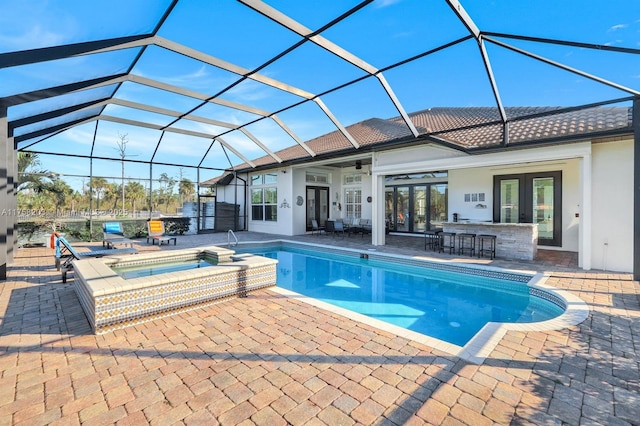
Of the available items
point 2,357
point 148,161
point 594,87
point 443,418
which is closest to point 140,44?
point 2,357

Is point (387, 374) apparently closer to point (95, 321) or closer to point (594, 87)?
point (95, 321)

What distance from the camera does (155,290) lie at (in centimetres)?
400

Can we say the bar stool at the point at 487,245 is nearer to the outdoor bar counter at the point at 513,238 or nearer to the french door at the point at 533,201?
the outdoor bar counter at the point at 513,238

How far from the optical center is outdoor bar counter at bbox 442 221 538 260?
7.72 meters

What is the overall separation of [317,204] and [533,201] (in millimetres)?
8738

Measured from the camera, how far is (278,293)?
199 inches

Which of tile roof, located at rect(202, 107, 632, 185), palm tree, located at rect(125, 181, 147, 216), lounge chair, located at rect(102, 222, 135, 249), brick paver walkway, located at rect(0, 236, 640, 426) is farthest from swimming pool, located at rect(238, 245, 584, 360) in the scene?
palm tree, located at rect(125, 181, 147, 216)

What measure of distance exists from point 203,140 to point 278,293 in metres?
9.64

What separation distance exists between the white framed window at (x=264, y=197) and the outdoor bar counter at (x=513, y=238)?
885 centimetres

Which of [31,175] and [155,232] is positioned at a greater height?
[31,175]

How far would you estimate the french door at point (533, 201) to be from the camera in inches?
353

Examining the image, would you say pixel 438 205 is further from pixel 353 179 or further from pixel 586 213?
pixel 586 213

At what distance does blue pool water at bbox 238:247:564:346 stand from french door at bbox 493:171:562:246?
418 centimetres

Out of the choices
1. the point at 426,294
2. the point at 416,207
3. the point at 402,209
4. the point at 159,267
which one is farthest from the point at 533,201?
the point at 159,267
